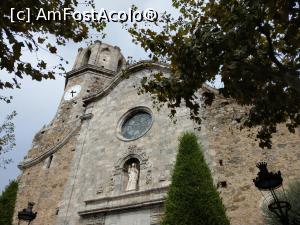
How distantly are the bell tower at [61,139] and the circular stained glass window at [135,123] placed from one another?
2466 mm

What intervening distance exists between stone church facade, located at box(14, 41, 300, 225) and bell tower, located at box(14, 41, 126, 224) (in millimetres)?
61

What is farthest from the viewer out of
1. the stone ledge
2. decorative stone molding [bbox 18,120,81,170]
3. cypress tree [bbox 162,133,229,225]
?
the stone ledge

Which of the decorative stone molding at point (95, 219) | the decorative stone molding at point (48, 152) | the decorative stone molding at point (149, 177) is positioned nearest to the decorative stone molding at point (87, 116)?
the decorative stone molding at point (48, 152)

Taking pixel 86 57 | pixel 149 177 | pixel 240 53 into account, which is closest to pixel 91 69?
pixel 86 57

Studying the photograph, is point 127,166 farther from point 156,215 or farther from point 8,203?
point 8,203

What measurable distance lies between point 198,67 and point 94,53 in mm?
17385

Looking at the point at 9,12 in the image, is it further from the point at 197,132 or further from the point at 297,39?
the point at 197,132

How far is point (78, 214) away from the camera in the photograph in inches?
584

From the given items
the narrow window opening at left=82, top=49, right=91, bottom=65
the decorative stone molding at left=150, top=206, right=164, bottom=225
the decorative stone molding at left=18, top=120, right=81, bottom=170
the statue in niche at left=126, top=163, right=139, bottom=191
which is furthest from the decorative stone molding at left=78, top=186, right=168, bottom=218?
the narrow window opening at left=82, top=49, right=91, bottom=65

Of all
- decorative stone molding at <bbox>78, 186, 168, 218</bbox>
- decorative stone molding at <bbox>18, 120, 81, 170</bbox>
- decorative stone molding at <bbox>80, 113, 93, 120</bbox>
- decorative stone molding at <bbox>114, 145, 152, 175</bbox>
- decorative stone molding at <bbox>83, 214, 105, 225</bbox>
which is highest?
decorative stone molding at <bbox>80, 113, 93, 120</bbox>

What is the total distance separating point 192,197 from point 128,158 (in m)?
5.48

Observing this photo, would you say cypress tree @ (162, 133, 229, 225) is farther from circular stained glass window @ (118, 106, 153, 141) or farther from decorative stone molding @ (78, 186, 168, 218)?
circular stained glass window @ (118, 106, 153, 141)

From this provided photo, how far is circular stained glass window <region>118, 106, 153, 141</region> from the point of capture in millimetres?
16578

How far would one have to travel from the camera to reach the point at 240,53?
7.85m
